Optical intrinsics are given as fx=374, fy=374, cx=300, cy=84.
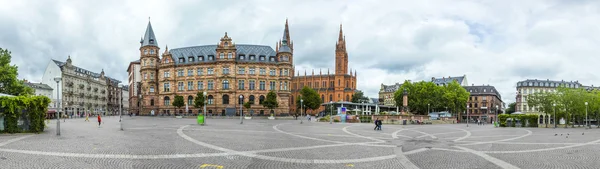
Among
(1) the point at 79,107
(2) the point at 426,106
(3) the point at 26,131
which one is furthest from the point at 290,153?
(1) the point at 79,107

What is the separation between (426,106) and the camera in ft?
308

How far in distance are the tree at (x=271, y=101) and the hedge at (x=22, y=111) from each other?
5050 cm

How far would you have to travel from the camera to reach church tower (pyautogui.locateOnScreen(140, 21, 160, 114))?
87.5 meters

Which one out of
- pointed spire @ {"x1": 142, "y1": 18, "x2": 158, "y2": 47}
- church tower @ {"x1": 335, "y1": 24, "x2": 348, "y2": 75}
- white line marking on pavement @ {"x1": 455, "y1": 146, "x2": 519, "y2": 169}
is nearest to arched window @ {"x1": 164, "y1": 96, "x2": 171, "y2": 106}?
pointed spire @ {"x1": 142, "y1": 18, "x2": 158, "y2": 47}

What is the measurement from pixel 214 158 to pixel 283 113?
67.5 meters

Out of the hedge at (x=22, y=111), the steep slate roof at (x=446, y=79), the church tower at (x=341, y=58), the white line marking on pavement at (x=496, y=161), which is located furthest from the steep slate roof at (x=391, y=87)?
the white line marking on pavement at (x=496, y=161)

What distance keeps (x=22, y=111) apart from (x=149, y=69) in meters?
66.2

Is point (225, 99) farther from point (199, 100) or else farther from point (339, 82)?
point (339, 82)

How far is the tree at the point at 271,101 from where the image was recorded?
74250 mm

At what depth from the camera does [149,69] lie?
87.6 meters

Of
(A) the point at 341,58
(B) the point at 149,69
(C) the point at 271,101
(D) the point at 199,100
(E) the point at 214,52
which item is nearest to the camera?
(C) the point at 271,101

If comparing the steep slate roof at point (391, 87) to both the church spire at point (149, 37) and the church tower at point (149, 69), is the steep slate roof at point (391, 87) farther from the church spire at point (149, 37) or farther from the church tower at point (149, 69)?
the church spire at point (149, 37)

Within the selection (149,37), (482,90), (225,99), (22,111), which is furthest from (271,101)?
(482,90)

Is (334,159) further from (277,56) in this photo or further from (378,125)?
(277,56)
